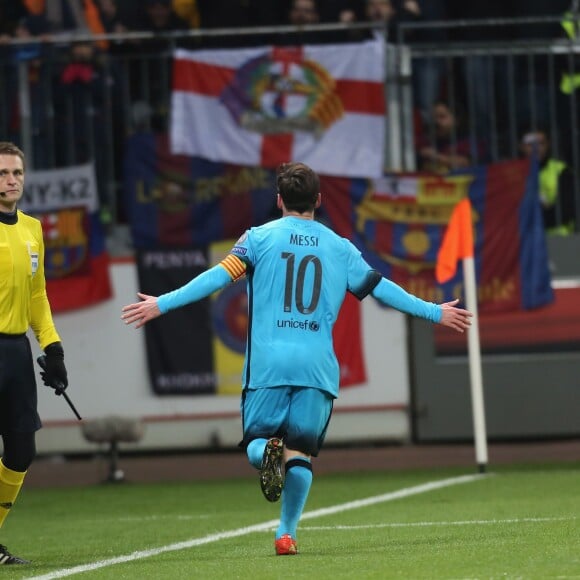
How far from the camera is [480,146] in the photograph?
17750 millimetres

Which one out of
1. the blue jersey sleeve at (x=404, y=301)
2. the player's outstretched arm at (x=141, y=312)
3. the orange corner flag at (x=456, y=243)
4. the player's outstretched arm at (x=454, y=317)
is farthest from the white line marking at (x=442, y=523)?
the orange corner flag at (x=456, y=243)

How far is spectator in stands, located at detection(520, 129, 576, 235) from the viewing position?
57.3 ft

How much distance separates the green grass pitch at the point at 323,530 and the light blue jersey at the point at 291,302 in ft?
3.00

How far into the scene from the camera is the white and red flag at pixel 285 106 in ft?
57.2

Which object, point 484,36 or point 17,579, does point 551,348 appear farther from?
point 17,579

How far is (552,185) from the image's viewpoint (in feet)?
57.6

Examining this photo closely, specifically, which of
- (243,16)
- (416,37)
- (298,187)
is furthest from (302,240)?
(243,16)

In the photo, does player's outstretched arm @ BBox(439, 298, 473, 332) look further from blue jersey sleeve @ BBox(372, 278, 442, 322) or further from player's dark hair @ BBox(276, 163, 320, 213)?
player's dark hair @ BBox(276, 163, 320, 213)

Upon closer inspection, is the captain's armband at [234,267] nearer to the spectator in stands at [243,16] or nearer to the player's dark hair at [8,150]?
the player's dark hair at [8,150]

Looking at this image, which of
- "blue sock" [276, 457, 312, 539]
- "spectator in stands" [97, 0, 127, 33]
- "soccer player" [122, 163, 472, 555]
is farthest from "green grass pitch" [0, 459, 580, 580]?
"spectator in stands" [97, 0, 127, 33]

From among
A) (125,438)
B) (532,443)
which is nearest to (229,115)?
(125,438)

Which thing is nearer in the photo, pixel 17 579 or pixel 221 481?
pixel 17 579

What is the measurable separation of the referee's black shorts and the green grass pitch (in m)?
0.74

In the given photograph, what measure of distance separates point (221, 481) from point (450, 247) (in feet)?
10.3
